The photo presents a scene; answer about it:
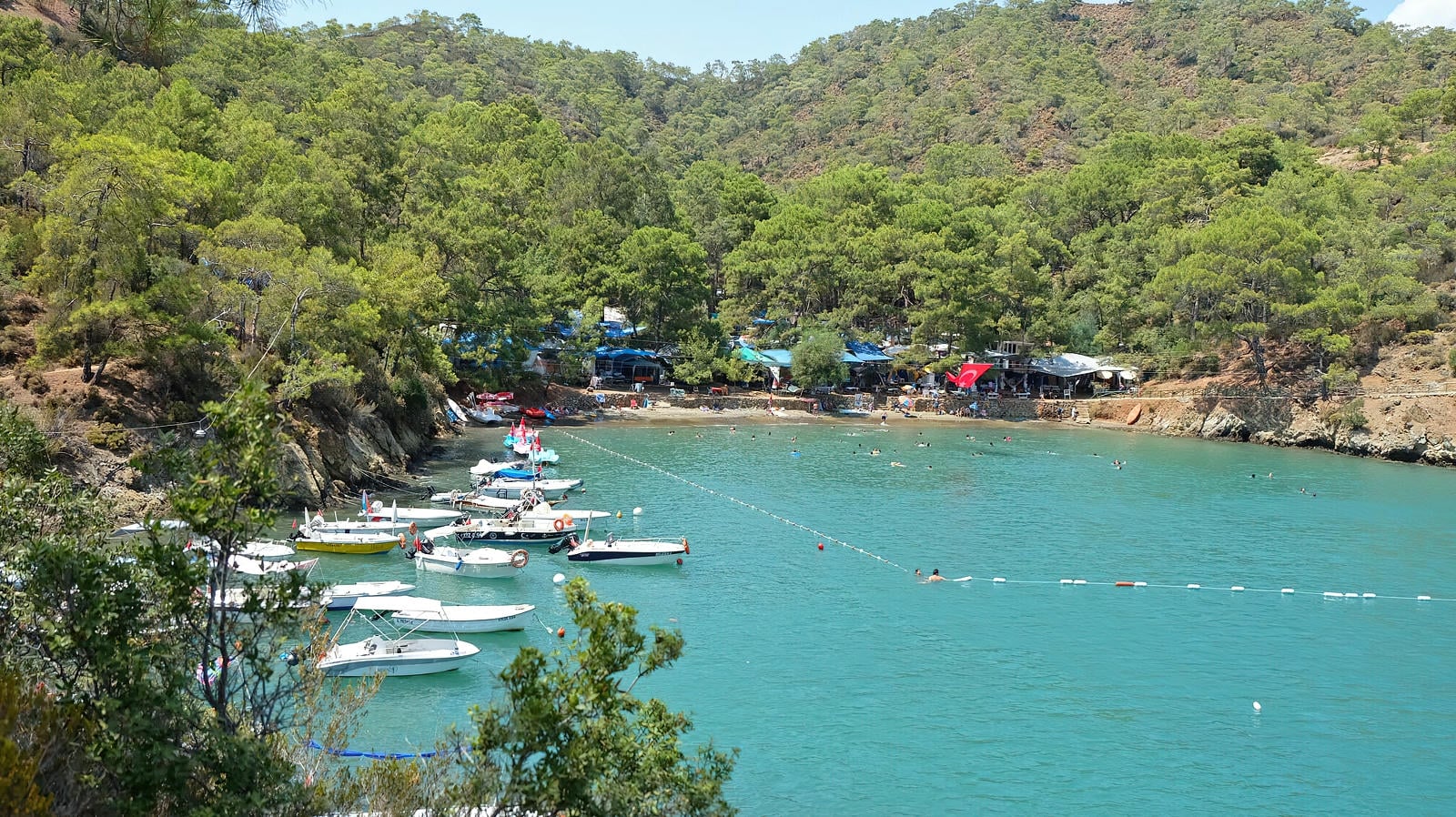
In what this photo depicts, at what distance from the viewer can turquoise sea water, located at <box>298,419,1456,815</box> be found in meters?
23.5

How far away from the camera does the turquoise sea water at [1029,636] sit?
23547mm

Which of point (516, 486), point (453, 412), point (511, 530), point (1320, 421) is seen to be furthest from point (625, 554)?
point (1320, 421)

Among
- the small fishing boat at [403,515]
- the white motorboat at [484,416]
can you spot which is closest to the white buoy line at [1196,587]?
A: the small fishing boat at [403,515]

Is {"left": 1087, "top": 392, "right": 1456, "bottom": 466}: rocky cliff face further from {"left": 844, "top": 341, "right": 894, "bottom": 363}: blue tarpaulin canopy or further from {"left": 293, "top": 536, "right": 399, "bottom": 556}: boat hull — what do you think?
{"left": 293, "top": 536, "right": 399, "bottom": 556}: boat hull

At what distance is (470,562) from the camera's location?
118 feet

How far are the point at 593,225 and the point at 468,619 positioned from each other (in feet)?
171

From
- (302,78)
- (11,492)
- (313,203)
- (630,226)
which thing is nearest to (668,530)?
(313,203)

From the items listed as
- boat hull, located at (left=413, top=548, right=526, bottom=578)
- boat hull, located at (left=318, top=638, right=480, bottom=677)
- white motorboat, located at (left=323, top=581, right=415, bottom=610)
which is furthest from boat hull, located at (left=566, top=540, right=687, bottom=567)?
boat hull, located at (left=318, top=638, right=480, bottom=677)

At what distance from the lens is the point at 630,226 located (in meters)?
83.5

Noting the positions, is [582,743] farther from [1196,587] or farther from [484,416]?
[484,416]

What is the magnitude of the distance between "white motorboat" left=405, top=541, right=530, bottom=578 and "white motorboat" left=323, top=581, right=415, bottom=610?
3.01 meters

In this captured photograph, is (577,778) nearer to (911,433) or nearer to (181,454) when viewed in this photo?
(181,454)

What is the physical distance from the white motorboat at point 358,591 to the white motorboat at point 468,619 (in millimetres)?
1895

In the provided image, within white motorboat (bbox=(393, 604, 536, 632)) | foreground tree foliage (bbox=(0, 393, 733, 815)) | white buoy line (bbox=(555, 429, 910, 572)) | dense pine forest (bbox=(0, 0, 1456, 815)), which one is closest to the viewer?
foreground tree foliage (bbox=(0, 393, 733, 815))
